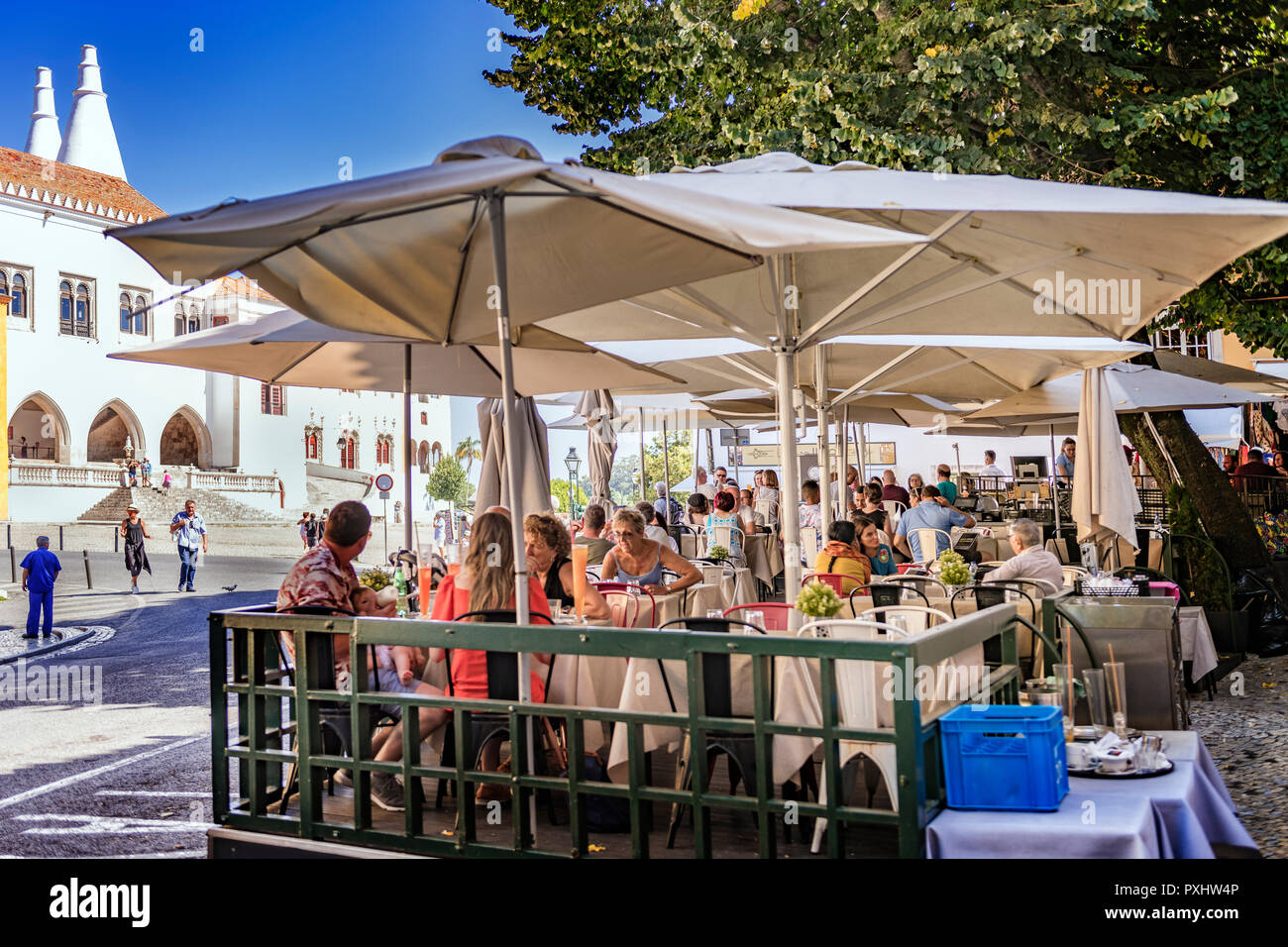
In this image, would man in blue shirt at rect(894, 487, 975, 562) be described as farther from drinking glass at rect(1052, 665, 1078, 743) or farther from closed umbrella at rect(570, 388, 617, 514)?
drinking glass at rect(1052, 665, 1078, 743)

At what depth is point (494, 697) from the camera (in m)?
4.11

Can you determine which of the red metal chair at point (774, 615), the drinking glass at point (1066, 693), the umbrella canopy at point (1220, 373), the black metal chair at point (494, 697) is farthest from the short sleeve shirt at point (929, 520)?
the drinking glass at point (1066, 693)

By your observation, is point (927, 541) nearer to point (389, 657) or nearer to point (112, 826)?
point (389, 657)

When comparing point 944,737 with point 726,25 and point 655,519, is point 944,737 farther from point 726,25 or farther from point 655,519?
point 726,25

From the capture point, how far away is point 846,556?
25.0ft

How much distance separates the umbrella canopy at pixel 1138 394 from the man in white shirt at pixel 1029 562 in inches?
78.3

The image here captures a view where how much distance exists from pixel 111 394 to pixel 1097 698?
54.3 meters

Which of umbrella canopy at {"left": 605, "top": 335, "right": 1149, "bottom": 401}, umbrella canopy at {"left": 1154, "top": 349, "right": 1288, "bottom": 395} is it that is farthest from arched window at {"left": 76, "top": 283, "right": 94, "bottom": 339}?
umbrella canopy at {"left": 1154, "top": 349, "right": 1288, "bottom": 395}

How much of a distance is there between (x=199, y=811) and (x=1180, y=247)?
5976 millimetres

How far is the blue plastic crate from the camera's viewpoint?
3229 millimetres

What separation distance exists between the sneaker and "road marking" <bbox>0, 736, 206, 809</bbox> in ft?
10.8

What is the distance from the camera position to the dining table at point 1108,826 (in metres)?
3.05

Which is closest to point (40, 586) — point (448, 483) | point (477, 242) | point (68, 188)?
point (477, 242)

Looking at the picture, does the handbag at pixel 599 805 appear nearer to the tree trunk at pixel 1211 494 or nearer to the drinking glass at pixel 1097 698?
the drinking glass at pixel 1097 698
